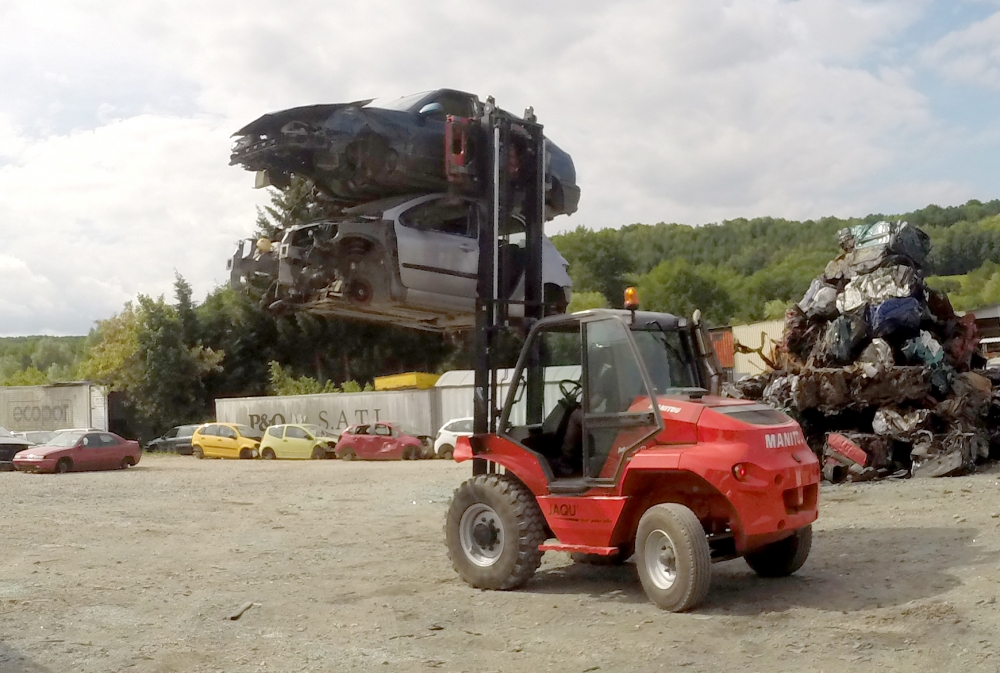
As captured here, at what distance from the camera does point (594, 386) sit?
7254 mm

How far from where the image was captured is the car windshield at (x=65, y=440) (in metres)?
25.0

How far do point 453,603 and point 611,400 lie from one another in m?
1.92

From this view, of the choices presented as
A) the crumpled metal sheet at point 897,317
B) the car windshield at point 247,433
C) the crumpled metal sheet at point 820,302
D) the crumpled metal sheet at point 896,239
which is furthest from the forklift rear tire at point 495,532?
the car windshield at point 247,433

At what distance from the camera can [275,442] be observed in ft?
101

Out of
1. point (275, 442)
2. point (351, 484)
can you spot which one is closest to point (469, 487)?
point (351, 484)

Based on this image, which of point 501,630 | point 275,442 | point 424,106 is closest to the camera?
point 501,630

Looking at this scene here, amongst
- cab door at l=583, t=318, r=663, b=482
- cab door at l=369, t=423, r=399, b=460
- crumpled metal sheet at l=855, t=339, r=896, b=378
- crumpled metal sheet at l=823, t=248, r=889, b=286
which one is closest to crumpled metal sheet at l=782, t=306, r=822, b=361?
crumpled metal sheet at l=823, t=248, r=889, b=286

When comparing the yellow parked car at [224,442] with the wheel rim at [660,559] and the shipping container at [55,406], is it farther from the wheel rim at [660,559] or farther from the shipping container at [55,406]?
the wheel rim at [660,559]

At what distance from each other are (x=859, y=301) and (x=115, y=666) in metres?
12.1

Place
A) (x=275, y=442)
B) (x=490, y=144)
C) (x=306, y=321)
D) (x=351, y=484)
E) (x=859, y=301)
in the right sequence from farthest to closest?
(x=306, y=321)
(x=275, y=442)
(x=351, y=484)
(x=859, y=301)
(x=490, y=144)

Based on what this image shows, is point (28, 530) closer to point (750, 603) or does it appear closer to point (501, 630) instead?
point (501, 630)

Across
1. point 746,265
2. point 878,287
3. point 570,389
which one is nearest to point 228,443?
point 878,287

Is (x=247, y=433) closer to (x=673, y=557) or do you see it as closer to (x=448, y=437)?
(x=448, y=437)

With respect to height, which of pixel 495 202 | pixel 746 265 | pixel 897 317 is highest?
pixel 746 265
